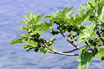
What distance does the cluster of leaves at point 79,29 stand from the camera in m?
2.61

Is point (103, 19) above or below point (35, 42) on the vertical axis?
above

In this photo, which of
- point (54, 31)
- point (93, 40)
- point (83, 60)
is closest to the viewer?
point (83, 60)

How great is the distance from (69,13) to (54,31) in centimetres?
37

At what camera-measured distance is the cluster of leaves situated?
8.57ft

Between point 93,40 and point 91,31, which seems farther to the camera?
point 93,40

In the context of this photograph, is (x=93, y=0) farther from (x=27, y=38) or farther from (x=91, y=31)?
(x=27, y=38)

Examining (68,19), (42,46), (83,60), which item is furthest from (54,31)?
(83,60)

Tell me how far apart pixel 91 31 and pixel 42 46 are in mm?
888

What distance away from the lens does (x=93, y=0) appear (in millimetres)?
3057

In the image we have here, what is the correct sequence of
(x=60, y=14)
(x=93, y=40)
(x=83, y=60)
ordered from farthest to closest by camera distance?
1. (x=60, y=14)
2. (x=93, y=40)
3. (x=83, y=60)

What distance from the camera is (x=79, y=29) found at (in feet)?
9.56

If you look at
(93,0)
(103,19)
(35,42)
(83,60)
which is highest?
(93,0)

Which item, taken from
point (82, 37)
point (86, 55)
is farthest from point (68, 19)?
point (86, 55)

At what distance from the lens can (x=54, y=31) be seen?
322cm
